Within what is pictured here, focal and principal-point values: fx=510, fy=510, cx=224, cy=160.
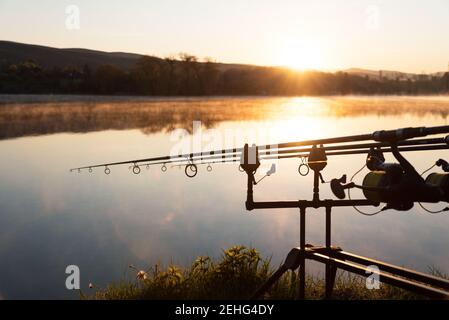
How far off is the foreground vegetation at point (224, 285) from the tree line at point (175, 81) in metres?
75.7

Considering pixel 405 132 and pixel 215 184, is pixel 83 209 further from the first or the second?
pixel 405 132

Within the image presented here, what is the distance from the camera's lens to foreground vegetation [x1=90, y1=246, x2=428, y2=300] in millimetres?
7367

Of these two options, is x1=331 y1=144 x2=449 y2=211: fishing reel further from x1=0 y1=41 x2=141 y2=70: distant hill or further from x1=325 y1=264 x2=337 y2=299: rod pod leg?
x1=0 y1=41 x2=141 y2=70: distant hill

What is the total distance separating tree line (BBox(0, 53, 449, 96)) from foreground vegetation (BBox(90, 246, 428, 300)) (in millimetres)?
75658

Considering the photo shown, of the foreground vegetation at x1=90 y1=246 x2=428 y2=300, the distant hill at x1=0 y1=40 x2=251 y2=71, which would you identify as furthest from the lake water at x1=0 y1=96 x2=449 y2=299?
the distant hill at x1=0 y1=40 x2=251 y2=71

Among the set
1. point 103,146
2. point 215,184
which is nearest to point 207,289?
point 215,184

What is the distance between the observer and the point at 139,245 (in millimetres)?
15453

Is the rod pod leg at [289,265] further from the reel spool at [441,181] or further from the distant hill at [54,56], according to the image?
the distant hill at [54,56]

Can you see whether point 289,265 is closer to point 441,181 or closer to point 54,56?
point 441,181

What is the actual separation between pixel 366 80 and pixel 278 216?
125 m

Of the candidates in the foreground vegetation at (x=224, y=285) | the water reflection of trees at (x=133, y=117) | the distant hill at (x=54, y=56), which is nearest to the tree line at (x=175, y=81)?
the water reflection of trees at (x=133, y=117)

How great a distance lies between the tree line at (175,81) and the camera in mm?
88125

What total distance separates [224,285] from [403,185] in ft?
15.1

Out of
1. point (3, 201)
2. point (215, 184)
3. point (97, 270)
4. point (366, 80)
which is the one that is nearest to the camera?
point (97, 270)
